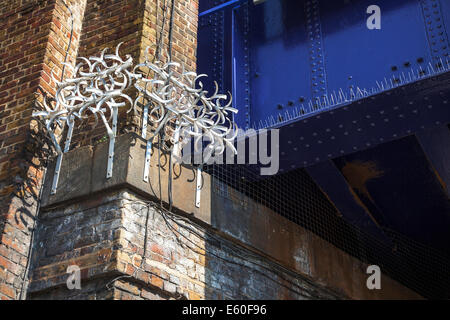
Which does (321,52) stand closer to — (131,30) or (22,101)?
(131,30)

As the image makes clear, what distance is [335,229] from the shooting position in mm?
7828

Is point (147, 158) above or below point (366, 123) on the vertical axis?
below

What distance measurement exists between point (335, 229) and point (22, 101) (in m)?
4.13

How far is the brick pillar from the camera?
5324mm

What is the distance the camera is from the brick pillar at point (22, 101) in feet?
17.5

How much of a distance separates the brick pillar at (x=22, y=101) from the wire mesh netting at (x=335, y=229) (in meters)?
1.85

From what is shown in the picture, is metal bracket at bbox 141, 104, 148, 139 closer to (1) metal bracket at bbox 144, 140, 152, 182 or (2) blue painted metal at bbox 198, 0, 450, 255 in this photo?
(1) metal bracket at bbox 144, 140, 152, 182

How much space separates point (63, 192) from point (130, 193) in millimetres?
711

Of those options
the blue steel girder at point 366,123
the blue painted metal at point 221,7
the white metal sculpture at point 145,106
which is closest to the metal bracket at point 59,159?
the white metal sculpture at point 145,106

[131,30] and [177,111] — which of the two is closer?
[177,111]

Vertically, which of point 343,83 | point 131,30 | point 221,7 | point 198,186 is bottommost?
point 198,186

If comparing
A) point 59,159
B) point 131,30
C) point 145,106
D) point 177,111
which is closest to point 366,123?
point 177,111

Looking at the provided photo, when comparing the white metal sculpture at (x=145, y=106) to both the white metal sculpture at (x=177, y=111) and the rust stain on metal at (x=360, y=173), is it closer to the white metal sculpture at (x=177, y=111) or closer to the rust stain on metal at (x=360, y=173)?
the white metal sculpture at (x=177, y=111)
